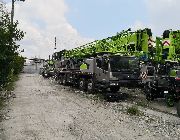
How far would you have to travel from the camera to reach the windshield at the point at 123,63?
20.2 meters

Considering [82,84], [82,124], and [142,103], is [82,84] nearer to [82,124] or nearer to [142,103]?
[142,103]

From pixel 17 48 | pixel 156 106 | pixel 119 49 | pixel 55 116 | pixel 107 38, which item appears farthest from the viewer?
pixel 107 38

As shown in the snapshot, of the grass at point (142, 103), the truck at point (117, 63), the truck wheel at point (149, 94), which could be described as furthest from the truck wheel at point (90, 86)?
the grass at point (142, 103)

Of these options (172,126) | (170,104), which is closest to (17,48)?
(170,104)

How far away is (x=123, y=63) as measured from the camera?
2039 centimetres

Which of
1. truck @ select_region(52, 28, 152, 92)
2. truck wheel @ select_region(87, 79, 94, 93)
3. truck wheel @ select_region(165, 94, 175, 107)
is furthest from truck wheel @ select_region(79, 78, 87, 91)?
truck wheel @ select_region(165, 94, 175, 107)

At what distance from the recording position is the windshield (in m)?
20.2

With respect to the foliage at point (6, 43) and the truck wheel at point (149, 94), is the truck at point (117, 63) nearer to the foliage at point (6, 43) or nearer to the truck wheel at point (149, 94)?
the truck wheel at point (149, 94)

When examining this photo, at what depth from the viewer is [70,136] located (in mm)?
10367

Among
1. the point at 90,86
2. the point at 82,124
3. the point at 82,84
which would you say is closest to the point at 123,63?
the point at 90,86

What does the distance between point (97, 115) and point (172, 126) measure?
118 inches

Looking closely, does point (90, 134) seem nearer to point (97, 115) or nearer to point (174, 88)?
point (97, 115)

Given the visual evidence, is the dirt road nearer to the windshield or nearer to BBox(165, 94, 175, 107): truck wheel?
BBox(165, 94, 175, 107): truck wheel

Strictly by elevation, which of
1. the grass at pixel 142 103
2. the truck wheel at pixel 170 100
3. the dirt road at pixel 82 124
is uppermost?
the truck wheel at pixel 170 100
